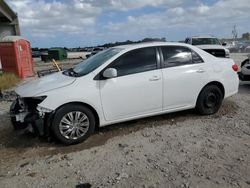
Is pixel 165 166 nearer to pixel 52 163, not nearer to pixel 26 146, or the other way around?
pixel 52 163

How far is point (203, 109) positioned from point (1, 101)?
596 cm

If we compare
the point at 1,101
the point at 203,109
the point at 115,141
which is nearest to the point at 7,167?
the point at 115,141

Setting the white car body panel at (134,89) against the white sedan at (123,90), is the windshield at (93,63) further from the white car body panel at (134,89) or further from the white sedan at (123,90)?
the white car body panel at (134,89)

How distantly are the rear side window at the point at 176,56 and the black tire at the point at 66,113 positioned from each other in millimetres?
1786

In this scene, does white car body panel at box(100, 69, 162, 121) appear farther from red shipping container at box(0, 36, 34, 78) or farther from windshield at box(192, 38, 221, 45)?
windshield at box(192, 38, 221, 45)

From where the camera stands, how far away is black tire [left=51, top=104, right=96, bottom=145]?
15.3ft

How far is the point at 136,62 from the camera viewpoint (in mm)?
5379

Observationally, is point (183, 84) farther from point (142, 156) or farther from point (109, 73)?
point (142, 156)

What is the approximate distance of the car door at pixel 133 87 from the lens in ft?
16.5

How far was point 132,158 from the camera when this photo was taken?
13.9 feet

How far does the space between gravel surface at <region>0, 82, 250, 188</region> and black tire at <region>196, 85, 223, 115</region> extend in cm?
18

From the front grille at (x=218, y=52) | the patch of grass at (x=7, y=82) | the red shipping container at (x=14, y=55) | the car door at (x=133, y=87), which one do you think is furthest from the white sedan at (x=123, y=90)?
the red shipping container at (x=14, y=55)

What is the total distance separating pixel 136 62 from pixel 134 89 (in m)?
0.55

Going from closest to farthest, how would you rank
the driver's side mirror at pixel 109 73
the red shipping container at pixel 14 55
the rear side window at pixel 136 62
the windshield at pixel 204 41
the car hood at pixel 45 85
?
the car hood at pixel 45 85 < the driver's side mirror at pixel 109 73 < the rear side window at pixel 136 62 < the red shipping container at pixel 14 55 < the windshield at pixel 204 41
